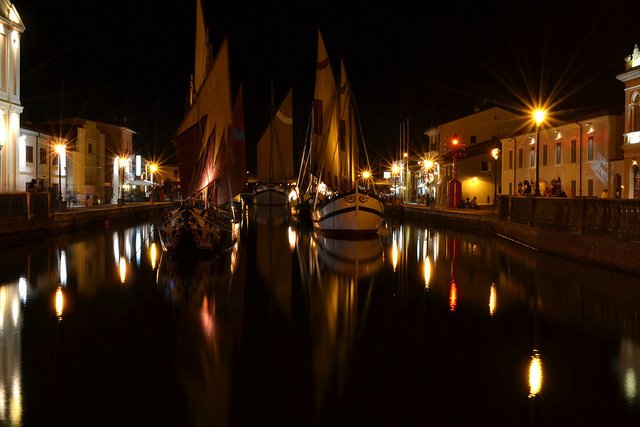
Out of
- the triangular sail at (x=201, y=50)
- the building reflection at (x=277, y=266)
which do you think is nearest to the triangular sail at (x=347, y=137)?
the building reflection at (x=277, y=266)

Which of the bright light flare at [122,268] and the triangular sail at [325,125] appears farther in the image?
the triangular sail at [325,125]

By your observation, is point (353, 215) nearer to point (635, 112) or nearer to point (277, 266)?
point (277, 266)

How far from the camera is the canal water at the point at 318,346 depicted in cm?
787

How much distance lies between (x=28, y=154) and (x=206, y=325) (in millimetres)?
49970

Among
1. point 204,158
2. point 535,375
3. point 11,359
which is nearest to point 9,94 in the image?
point 204,158

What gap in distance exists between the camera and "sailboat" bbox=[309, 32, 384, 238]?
121 ft

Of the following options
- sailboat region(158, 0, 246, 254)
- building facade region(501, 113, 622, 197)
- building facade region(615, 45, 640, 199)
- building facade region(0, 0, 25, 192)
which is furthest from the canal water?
building facade region(0, 0, 25, 192)

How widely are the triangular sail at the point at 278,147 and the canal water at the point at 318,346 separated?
2207 inches

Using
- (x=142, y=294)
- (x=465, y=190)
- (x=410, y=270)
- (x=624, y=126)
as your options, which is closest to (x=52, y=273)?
(x=142, y=294)

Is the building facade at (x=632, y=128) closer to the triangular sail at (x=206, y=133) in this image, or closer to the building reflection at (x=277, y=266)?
the building reflection at (x=277, y=266)

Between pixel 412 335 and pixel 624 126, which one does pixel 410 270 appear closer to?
pixel 412 335

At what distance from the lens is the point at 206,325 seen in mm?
12766

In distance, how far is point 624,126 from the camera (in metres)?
43.8

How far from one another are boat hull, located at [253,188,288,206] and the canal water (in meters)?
70.9
